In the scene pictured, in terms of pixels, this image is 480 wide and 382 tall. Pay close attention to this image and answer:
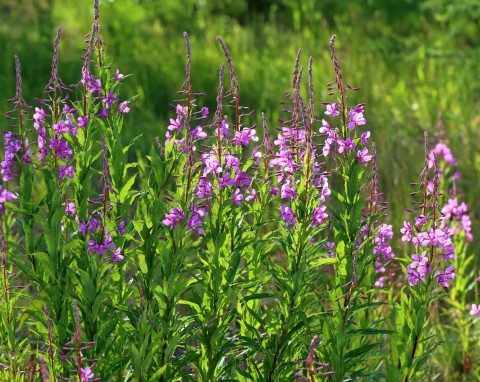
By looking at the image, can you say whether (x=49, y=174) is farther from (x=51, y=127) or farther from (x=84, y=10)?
(x=84, y=10)

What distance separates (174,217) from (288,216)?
0.36 meters

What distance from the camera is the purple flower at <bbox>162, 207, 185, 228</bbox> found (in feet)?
8.45

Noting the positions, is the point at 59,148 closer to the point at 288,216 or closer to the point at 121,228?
the point at 121,228

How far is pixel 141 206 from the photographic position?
277cm

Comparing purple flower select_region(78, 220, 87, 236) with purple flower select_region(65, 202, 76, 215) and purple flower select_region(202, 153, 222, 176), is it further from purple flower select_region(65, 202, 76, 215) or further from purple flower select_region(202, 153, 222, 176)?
purple flower select_region(202, 153, 222, 176)

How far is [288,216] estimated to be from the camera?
270cm

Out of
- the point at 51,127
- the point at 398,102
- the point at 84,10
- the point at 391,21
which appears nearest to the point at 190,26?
the point at 84,10

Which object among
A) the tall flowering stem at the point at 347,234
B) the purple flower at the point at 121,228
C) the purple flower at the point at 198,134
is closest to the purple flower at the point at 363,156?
the tall flowering stem at the point at 347,234

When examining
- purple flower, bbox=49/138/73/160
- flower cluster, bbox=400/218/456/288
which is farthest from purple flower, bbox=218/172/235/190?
flower cluster, bbox=400/218/456/288

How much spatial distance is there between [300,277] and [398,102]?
4.68m

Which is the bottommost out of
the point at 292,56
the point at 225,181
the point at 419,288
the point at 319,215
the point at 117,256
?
the point at 292,56

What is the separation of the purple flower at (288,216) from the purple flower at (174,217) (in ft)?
1.01

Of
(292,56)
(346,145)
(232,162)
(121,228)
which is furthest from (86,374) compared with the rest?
(292,56)

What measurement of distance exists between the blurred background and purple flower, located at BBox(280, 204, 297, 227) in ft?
8.38
